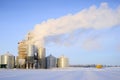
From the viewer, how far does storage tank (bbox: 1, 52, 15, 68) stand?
13200 cm

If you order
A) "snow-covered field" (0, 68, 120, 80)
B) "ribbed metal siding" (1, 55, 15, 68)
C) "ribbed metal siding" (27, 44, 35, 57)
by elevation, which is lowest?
"snow-covered field" (0, 68, 120, 80)

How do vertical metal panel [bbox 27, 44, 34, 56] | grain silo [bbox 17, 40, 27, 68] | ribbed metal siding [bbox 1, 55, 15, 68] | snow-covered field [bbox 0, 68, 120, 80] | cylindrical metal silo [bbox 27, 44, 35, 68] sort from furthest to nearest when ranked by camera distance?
ribbed metal siding [bbox 1, 55, 15, 68]
grain silo [bbox 17, 40, 27, 68]
cylindrical metal silo [bbox 27, 44, 35, 68]
vertical metal panel [bbox 27, 44, 34, 56]
snow-covered field [bbox 0, 68, 120, 80]

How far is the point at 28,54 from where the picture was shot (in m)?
124

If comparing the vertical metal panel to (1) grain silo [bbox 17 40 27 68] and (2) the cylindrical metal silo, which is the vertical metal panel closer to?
(2) the cylindrical metal silo

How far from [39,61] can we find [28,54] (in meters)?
8.14

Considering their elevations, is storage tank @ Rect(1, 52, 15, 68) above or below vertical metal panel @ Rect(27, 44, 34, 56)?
below

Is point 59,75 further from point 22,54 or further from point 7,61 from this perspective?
point 7,61

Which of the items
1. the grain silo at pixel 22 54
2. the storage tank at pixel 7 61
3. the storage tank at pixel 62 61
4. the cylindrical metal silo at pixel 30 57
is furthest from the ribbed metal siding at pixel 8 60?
the storage tank at pixel 62 61

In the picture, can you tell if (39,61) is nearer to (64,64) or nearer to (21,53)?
(21,53)

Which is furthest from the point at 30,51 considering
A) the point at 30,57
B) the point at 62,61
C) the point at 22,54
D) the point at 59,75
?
the point at 59,75

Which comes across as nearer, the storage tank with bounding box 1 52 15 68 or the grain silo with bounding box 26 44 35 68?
the grain silo with bounding box 26 44 35 68

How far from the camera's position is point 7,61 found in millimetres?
132000

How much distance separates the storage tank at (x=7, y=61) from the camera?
132 m

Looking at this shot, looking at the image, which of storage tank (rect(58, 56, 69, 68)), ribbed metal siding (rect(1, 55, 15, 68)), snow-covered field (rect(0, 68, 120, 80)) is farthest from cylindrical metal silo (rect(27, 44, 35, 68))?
snow-covered field (rect(0, 68, 120, 80))
